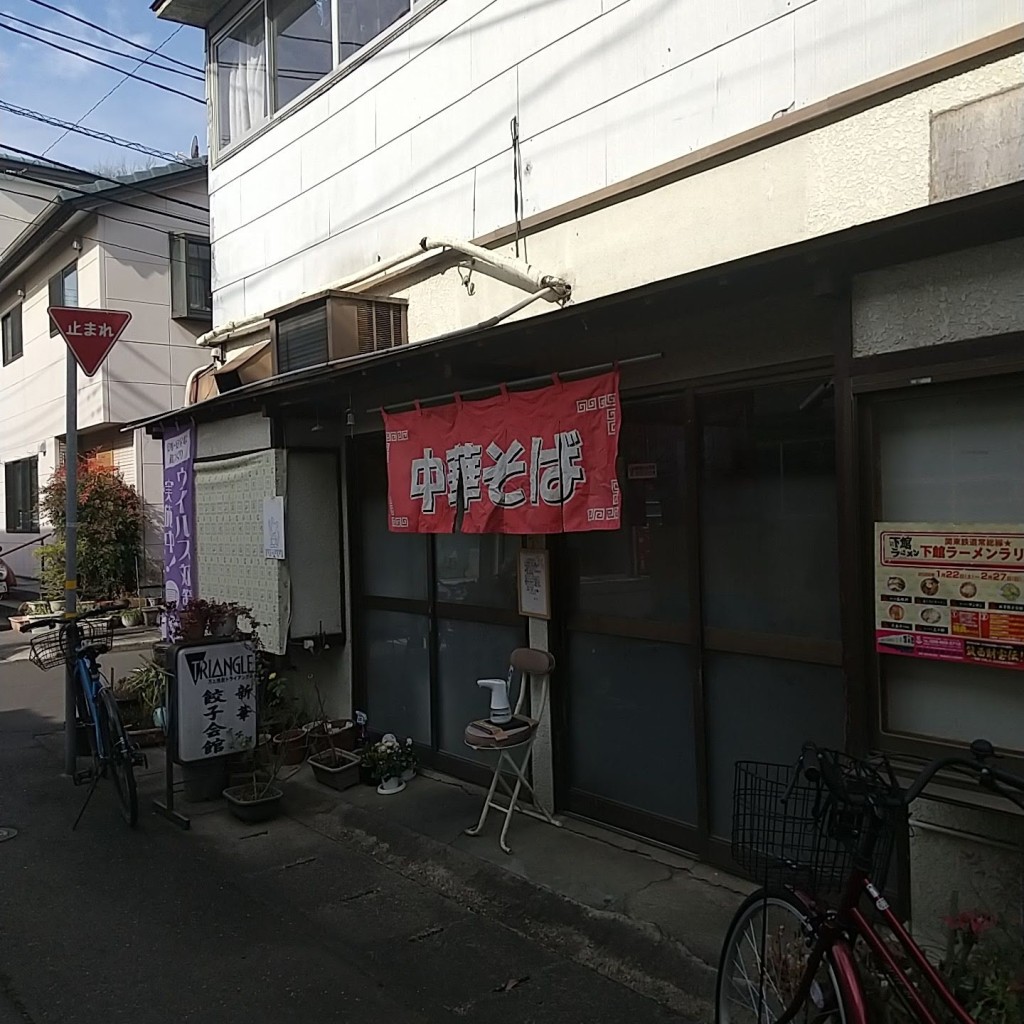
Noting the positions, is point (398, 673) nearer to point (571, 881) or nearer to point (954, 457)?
point (571, 881)

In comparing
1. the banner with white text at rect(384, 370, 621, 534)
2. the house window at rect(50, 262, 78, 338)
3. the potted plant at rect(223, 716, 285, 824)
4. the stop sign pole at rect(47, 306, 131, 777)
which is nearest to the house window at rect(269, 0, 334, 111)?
the stop sign pole at rect(47, 306, 131, 777)

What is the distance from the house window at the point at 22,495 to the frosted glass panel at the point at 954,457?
71.5ft

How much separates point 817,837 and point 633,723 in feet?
9.26

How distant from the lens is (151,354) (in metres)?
18.3

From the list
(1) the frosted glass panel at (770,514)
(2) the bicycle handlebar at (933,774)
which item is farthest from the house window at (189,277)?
(2) the bicycle handlebar at (933,774)

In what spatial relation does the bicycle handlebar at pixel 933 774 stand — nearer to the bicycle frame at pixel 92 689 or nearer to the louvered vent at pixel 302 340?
the louvered vent at pixel 302 340

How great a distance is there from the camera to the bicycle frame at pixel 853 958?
290 centimetres

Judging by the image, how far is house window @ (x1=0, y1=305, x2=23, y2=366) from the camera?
886 inches

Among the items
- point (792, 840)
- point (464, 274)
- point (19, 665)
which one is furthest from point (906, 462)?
point (19, 665)

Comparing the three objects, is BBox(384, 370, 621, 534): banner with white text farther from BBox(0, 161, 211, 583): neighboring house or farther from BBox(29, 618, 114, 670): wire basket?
BBox(0, 161, 211, 583): neighboring house

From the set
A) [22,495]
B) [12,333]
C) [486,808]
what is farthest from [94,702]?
[12,333]

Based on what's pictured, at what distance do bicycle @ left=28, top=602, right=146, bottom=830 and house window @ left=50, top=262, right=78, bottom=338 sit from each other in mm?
13004

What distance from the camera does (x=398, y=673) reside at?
8.18m

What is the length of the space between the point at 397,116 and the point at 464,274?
6.12 feet
